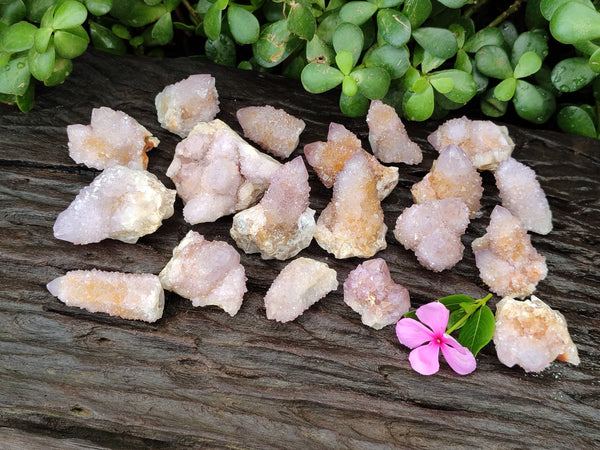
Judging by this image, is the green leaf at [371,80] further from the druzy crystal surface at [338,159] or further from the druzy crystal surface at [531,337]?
the druzy crystal surface at [531,337]

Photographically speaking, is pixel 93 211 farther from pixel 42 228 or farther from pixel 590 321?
Result: pixel 590 321

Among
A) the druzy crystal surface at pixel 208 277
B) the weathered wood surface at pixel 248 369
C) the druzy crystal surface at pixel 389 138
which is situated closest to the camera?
the weathered wood surface at pixel 248 369

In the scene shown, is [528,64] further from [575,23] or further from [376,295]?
[376,295]

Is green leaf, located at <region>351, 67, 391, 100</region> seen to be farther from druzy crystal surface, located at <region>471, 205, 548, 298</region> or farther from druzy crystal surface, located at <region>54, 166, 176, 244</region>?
druzy crystal surface, located at <region>54, 166, 176, 244</region>

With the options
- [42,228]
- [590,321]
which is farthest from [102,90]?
[590,321]

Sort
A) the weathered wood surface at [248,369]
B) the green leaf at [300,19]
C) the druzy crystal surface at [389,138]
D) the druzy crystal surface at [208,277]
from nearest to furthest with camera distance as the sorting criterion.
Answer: the weathered wood surface at [248,369] < the druzy crystal surface at [208,277] < the green leaf at [300,19] < the druzy crystal surface at [389,138]

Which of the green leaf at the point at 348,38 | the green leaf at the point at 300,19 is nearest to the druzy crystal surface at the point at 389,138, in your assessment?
the green leaf at the point at 348,38
